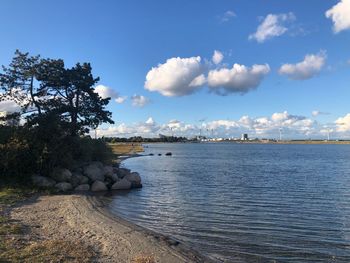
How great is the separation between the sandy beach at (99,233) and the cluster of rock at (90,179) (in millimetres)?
8585

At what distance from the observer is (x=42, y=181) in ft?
106

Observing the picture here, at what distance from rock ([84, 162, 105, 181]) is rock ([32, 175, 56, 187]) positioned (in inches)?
181

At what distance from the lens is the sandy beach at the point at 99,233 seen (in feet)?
45.9

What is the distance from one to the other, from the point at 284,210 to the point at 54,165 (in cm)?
2135

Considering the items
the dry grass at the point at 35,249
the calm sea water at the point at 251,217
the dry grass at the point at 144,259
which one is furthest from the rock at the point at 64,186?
the dry grass at the point at 144,259

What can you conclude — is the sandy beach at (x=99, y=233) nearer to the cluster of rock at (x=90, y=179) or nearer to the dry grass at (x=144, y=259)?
the dry grass at (x=144, y=259)

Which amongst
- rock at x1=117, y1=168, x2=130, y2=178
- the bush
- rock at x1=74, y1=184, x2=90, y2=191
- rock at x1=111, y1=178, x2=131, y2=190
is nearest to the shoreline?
the bush

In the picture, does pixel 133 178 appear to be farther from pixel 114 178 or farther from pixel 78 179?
pixel 78 179

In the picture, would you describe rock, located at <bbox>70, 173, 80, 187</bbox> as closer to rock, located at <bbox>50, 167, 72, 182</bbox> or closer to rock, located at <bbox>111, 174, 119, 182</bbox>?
rock, located at <bbox>50, 167, 72, 182</bbox>

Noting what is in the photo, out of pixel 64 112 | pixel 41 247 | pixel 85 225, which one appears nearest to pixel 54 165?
pixel 64 112

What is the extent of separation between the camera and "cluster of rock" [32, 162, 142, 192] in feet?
108

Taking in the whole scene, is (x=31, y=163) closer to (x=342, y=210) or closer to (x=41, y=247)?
(x=41, y=247)

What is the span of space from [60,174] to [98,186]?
12.1 feet

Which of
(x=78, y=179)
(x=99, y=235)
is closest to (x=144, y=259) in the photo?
(x=99, y=235)
